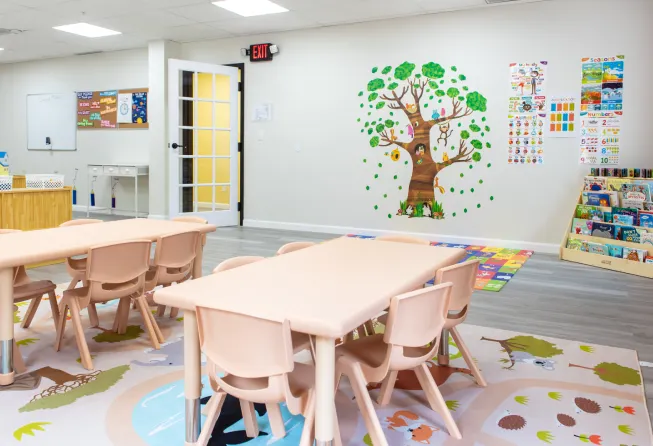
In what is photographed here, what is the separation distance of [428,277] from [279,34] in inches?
251

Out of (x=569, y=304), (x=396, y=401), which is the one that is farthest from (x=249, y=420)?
(x=569, y=304)

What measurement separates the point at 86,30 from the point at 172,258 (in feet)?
20.3

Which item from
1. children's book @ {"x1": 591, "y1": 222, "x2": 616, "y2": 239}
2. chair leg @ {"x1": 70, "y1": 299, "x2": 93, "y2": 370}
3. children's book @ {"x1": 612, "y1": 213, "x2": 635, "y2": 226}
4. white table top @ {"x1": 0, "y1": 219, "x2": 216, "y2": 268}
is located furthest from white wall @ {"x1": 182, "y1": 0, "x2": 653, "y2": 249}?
chair leg @ {"x1": 70, "y1": 299, "x2": 93, "y2": 370}

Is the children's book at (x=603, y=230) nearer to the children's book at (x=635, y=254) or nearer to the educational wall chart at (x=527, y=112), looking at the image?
the children's book at (x=635, y=254)

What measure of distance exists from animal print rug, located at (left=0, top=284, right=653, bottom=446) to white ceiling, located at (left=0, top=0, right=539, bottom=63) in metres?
4.53

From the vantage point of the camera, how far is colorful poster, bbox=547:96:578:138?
21.2 feet

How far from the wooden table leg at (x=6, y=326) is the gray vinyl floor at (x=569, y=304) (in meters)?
2.33

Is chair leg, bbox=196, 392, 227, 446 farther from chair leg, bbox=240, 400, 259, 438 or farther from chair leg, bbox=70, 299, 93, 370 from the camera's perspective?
chair leg, bbox=70, 299, 93, 370

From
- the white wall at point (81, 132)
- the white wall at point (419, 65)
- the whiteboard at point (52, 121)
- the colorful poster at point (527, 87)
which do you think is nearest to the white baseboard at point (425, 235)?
the white wall at point (419, 65)

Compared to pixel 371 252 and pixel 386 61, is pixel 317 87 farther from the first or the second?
pixel 371 252

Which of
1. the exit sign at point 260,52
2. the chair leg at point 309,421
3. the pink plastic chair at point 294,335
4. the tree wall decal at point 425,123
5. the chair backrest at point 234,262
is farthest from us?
the exit sign at point 260,52

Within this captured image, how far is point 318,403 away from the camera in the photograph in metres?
1.88

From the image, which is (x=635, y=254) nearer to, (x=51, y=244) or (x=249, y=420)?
(x=249, y=420)

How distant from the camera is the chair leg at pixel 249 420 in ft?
7.70
